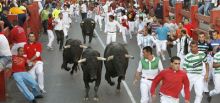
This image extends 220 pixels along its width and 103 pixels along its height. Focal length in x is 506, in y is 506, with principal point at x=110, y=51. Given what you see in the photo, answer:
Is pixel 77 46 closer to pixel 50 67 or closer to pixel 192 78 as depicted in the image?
pixel 50 67

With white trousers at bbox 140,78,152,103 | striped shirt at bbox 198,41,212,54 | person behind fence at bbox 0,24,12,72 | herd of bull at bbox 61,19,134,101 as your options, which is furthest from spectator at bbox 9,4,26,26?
white trousers at bbox 140,78,152,103

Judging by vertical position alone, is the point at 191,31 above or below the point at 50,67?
above

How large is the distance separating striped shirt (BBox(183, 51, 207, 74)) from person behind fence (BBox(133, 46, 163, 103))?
0.83 meters

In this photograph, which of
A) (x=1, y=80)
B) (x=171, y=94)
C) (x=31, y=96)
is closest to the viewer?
(x=171, y=94)

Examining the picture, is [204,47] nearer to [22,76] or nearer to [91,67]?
[91,67]

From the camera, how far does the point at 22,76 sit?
13133 millimetres

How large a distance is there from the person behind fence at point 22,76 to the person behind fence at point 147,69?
3.28 metres

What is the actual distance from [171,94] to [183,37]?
22.6 feet

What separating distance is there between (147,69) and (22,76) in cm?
375

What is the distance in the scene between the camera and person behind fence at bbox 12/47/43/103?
13.0 metres

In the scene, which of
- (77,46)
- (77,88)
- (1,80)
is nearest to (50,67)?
(77,46)

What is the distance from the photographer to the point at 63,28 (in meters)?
23.3

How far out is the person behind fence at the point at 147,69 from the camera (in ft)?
35.7

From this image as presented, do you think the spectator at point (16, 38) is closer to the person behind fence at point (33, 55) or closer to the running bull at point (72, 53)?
the running bull at point (72, 53)
